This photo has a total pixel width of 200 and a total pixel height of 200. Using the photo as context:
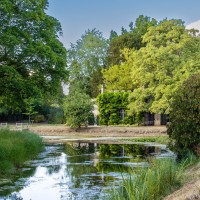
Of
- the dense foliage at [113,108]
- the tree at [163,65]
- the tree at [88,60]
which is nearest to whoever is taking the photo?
the tree at [163,65]

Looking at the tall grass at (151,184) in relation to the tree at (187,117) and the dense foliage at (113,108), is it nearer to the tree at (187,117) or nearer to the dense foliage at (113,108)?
the tree at (187,117)

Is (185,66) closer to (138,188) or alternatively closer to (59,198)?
(59,198)

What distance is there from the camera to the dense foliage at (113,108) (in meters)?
47.3

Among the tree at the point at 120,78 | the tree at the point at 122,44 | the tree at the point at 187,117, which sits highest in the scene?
the tree at the point at 122,44

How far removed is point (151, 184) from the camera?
30.1 feet

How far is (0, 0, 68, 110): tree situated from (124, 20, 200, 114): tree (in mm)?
18105

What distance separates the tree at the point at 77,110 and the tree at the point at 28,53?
20029 mm

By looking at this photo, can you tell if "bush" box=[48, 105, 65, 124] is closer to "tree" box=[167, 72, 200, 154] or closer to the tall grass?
"tree" box=[167, 72, 200, 154]

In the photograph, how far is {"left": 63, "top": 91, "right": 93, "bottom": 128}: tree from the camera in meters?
43.6

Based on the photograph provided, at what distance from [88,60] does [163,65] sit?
29004 mm

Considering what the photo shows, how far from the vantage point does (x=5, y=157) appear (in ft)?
54.8

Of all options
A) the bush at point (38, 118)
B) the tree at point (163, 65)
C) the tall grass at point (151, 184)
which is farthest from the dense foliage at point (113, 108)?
the tall grass at point (151, 184)

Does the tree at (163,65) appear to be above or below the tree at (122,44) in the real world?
below

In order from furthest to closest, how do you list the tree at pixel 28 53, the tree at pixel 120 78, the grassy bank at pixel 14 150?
the tree at pixel 120 78
the tree at pixel 28 53
the grassy bank at pixel 14 150
